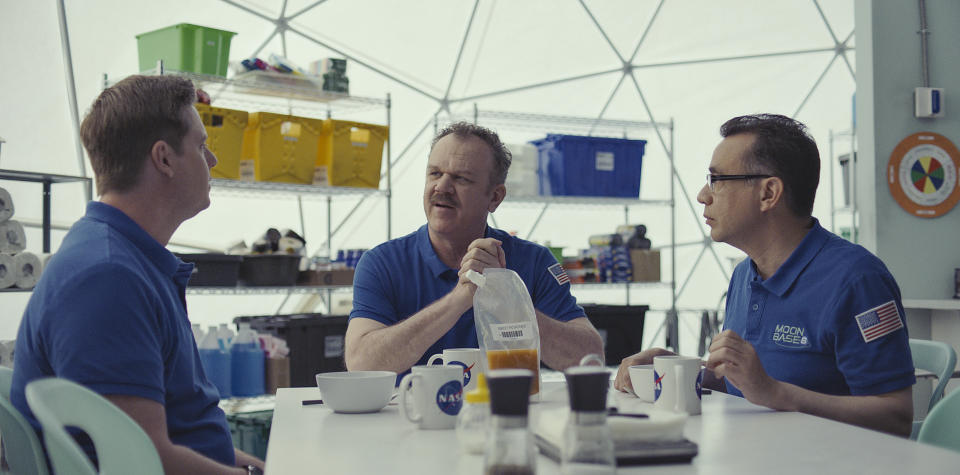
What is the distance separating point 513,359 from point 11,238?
3349 mm

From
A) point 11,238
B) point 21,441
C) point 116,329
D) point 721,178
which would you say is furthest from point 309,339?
point 116,329

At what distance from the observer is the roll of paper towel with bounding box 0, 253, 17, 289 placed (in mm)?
4020

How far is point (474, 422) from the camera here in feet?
4.60

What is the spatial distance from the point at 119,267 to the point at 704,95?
296 inches

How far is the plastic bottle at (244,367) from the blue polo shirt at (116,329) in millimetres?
2824

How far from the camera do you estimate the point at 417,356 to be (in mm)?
2469

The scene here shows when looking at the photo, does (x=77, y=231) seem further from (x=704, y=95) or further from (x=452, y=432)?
(x=704, y=95)

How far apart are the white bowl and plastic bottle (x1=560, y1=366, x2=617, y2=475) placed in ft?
2.93

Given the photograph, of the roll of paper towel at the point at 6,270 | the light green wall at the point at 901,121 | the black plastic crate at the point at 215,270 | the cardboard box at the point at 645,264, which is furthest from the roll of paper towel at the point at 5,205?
the light green wall at the point at 901,121

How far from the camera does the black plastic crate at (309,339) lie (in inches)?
193

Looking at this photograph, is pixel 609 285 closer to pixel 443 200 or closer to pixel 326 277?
pixel 326 277

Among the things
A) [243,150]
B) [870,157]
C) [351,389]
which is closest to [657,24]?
[870,157]

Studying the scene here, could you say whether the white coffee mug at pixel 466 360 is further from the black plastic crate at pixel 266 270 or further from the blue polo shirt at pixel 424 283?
the black plastic crate at pixel 266 270

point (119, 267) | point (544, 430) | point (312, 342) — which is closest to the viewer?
point (544, 430)
